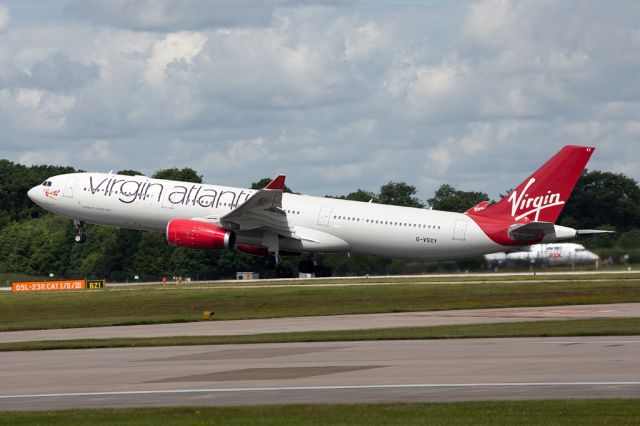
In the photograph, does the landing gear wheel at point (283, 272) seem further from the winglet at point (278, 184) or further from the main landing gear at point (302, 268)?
the winglet at point (278, 184)

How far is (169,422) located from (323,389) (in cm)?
399

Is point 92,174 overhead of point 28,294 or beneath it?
overhead

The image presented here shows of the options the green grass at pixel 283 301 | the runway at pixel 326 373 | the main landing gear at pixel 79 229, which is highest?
the main landing gear at pixel 79 229

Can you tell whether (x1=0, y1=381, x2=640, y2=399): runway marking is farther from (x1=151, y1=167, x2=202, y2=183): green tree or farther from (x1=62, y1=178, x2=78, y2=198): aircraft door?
(x1=151, y1=167, x2=202, y2=183): green tree

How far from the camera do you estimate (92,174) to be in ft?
236

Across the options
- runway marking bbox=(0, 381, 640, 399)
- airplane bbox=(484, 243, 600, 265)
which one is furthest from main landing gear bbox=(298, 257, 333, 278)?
runway marking bbox=(0, 381, 640, 399)

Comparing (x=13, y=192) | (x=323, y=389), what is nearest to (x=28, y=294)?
(x=323, y=389)

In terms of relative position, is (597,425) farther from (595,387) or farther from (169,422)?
(169,422)

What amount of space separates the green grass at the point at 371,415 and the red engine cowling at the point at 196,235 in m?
45.8

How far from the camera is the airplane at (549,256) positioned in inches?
2613

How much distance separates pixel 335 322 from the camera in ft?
131

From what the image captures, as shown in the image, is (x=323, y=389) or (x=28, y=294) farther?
(x=28, y=294)

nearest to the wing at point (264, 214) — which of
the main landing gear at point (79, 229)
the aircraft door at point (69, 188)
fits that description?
the aircraft door at point (69, 188)

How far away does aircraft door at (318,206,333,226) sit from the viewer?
223 feet
